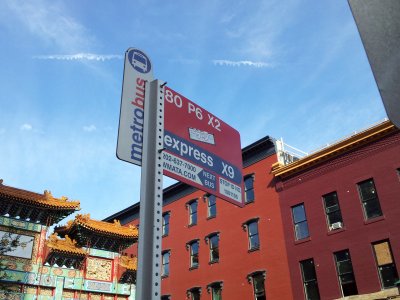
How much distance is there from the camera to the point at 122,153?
2809 mm

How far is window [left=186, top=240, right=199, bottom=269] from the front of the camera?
31.7 m

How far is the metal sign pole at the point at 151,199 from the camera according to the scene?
2.35 meters

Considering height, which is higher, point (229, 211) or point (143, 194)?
point (229, 211)

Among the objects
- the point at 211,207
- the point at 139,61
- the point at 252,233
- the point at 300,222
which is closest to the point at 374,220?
the point at 300,222

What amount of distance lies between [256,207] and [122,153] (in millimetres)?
26500

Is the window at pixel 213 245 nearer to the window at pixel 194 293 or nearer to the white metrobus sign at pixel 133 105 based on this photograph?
the window at pixel 194 293

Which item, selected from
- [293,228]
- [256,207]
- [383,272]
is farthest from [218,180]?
[256,207]

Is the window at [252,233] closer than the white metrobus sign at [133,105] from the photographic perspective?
No

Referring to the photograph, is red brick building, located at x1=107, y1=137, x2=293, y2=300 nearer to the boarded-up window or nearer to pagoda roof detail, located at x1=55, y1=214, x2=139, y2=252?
pagoda roof detail, located at x1=55, y1=214, x2=139, y2=252

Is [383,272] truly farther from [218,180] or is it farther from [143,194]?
[143,194]

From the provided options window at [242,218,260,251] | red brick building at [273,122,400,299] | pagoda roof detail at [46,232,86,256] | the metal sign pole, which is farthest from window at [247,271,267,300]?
the metal sign pole

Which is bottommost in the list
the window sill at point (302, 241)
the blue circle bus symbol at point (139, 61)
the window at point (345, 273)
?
the blue circle bus symbol at point (139, 61)

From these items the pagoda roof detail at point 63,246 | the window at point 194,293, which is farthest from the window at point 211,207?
the pagoda roof detail at point 63,246

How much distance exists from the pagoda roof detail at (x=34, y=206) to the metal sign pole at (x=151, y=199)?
29.6 metres
